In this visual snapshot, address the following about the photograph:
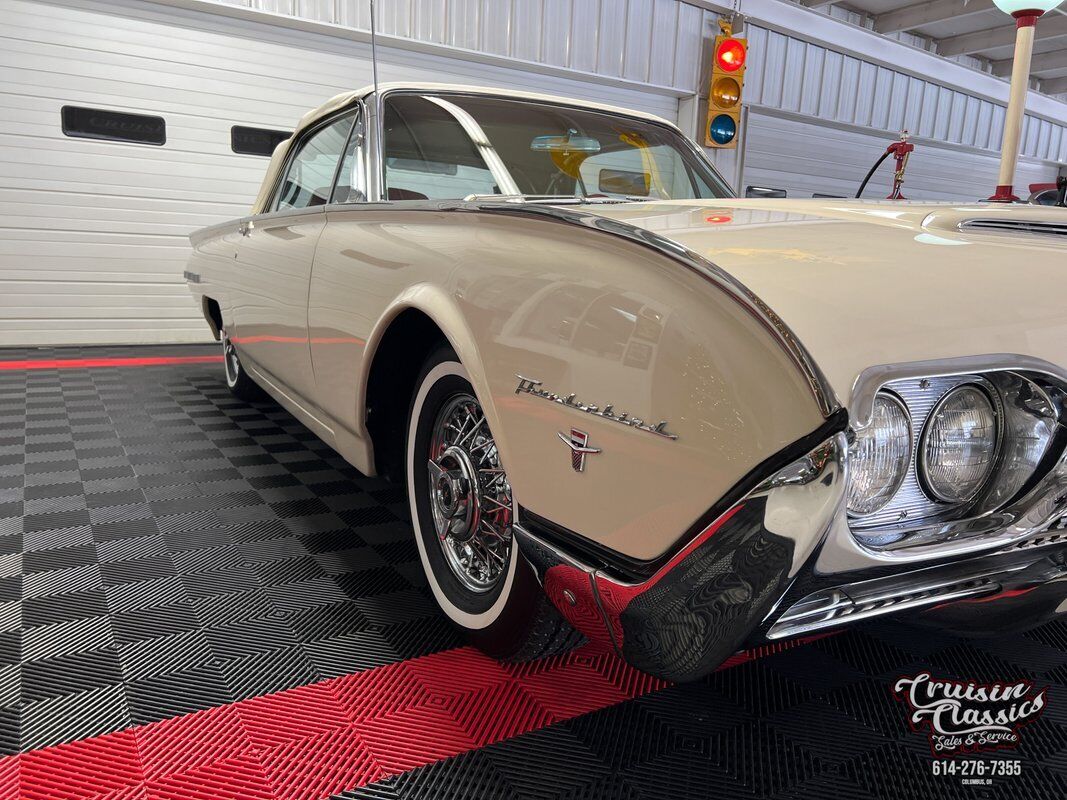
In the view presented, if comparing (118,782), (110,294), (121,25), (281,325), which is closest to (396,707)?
(118,782)

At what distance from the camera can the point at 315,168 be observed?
276cm

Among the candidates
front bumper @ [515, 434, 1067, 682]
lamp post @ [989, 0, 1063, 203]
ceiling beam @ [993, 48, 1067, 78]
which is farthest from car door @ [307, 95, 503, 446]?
ceiling beam @ [993, 48, 1067, 78]

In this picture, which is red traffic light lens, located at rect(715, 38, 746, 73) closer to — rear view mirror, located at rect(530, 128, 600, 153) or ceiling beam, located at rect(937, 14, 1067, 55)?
ceiling beam, located at rect(937, 14, 1067, 55)

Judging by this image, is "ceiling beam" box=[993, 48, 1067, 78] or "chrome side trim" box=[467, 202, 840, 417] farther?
"ceiling beam" box=[993, 48, 1067, 78]

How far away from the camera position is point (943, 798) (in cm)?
118

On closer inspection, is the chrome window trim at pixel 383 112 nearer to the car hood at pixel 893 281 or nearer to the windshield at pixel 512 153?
the windshield at pixel 512 153

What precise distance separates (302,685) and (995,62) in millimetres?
13910

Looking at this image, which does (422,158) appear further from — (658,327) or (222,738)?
(222,738)

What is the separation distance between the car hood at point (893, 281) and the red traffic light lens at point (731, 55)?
6.90 metres

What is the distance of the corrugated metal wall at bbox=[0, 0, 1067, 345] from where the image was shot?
567cm

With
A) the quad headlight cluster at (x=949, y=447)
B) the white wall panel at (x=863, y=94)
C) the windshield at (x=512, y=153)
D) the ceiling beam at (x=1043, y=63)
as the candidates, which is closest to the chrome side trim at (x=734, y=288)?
the quad headlight cluster at (x=949, y=447)

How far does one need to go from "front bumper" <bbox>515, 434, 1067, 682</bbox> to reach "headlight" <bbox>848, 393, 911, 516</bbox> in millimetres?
80

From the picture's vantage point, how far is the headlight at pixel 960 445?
1.01 metres

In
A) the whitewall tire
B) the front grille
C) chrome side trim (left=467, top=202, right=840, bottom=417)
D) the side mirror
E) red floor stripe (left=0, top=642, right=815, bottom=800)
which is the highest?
the side mirror
